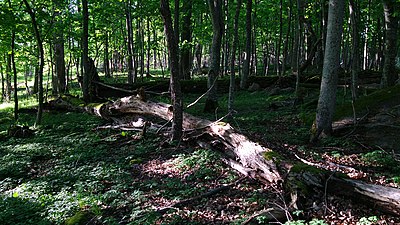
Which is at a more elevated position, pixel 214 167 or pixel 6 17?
pixel 6 17

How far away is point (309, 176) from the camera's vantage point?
456 cm

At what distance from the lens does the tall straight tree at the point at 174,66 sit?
744cm

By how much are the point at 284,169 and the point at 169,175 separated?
2673 mm

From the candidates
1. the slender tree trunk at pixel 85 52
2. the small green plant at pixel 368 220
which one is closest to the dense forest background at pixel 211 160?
the small green plant at pixel 368 220

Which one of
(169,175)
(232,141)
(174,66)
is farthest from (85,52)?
(232,141)

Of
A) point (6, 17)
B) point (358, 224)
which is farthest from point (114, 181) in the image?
point (6, 17)

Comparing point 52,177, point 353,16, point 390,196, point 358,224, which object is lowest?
point 52,177

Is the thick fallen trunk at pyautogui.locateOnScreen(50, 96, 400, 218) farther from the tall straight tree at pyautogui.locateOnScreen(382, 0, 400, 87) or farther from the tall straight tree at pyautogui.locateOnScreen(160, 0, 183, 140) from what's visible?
the tall straight tree at pyautogui.locateOnScreen(382, 0, 400, 87)

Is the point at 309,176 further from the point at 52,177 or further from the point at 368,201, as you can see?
the point at 52,177

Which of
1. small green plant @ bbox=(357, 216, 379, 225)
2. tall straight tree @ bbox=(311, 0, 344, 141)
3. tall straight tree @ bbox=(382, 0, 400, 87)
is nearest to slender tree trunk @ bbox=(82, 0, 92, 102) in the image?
tall straight tree @ bbox=(311, 0, 344, 141)

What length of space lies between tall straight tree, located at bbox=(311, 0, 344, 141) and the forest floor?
43 centimetres

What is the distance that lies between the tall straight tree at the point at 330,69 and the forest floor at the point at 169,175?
432 mm

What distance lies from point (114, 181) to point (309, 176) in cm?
414

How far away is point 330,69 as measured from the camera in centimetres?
753
